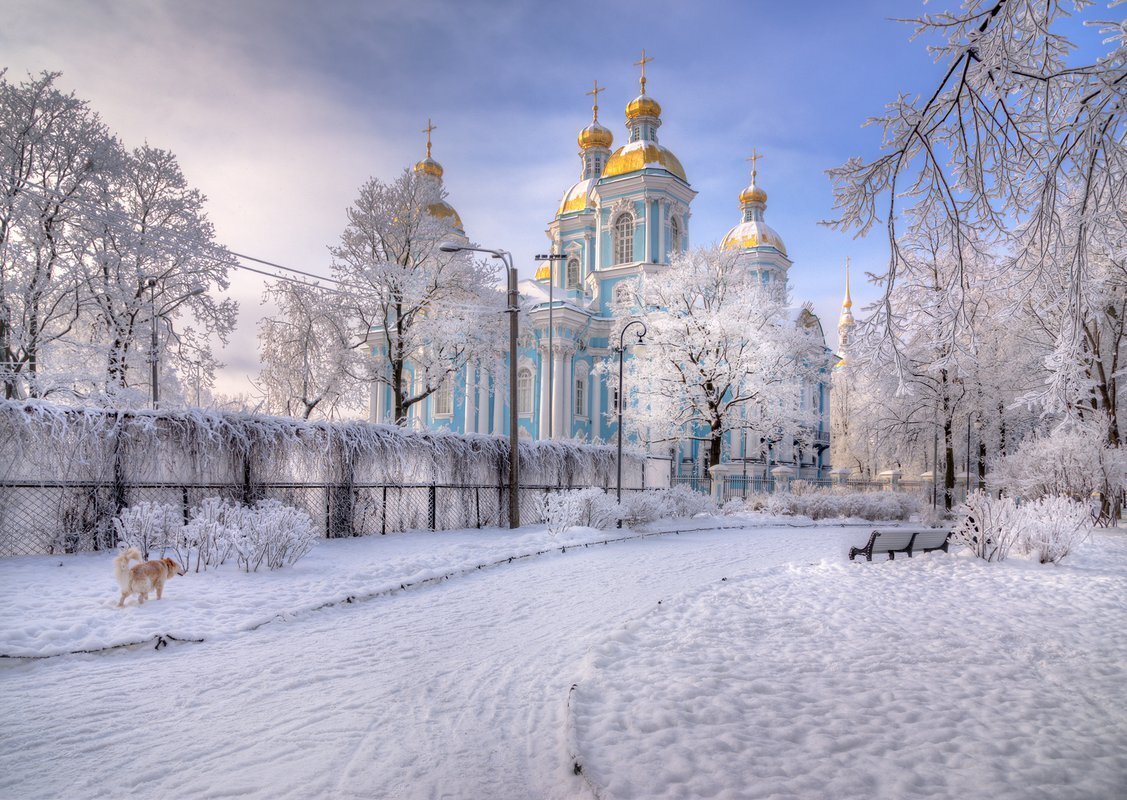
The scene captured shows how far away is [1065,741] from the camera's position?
398cm

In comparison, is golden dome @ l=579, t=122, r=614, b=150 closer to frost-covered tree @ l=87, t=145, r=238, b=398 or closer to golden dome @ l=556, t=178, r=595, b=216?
golden dome @ l=556, t=178, r=595, b=216

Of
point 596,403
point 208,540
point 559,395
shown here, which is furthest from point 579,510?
point 596,403

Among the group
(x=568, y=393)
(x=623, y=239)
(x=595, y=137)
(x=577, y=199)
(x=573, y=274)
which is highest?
(x=595, y=137)

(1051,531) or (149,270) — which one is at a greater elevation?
(149,270)

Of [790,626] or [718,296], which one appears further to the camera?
[718,296]

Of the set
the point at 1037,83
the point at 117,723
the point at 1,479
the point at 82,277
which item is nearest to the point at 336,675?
the point at 117,723

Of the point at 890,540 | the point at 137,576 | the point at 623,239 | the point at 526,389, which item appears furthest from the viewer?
the point at 623,239

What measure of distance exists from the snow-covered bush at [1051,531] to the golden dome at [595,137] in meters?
44.9

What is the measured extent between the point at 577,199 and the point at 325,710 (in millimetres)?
48172

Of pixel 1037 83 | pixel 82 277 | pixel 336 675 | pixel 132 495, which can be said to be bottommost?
pixel 336 675

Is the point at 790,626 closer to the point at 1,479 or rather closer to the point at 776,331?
the point at 1,479

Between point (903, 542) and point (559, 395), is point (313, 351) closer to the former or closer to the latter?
point (559, 395)

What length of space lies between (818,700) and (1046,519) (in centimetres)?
969

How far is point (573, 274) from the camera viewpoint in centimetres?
4944
